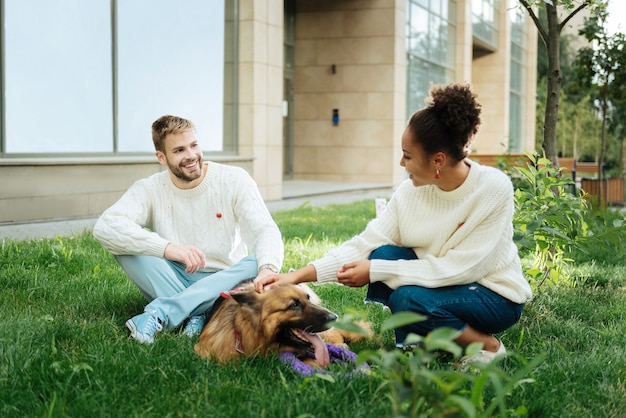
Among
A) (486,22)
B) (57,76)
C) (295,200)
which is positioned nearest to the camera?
(57,76)

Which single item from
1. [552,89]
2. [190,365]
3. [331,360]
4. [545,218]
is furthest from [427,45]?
[190,365]

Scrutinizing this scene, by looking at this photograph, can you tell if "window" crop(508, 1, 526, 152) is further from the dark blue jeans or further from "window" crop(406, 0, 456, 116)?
the dark blue jeans

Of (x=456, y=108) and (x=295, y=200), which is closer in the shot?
(x=456, y=108)

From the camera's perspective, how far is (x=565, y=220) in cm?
572

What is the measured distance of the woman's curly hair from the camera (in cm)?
382

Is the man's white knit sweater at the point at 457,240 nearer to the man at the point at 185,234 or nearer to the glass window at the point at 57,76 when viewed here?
the man at the point at 185,234

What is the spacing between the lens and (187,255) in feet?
15.4

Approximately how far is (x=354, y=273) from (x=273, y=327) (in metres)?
0.53

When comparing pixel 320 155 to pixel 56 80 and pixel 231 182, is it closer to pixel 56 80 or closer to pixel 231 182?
pixel 56 80

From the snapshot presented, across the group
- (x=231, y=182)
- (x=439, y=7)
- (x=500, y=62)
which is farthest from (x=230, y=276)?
(x=500, y=62)

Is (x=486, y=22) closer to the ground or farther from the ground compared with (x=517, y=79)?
farther from the ground

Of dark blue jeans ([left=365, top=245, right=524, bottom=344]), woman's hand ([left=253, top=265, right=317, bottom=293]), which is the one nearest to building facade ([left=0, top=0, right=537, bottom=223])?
dark blue jeans ([left=365, top=245, right=524, bottom=344])

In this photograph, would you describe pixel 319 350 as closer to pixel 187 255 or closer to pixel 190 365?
Result: pixel 190 365

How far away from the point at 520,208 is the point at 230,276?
239cm
